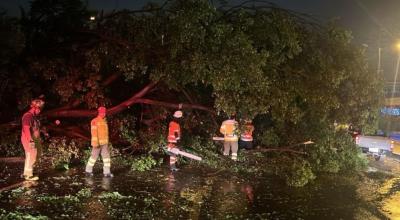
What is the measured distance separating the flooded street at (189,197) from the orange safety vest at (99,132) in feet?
2.60

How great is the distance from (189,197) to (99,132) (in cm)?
283

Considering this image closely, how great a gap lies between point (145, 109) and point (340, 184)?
6.15 m

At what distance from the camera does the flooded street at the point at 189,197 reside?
7668 millimetres

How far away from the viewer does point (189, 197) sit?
9062mm

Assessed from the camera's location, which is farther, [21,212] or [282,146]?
[282,146]

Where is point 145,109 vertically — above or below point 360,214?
above

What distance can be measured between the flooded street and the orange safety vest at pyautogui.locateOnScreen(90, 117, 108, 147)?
0.79 m

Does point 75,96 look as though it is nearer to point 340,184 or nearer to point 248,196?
point 248,196

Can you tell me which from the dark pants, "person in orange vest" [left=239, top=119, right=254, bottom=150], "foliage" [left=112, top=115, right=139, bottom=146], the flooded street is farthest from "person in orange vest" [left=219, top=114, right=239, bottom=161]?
"foliage" [left=112, top=115, right=139, bottom=146]

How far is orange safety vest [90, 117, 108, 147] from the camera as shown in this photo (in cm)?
1051

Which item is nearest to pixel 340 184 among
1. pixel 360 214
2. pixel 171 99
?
pixel 360 214

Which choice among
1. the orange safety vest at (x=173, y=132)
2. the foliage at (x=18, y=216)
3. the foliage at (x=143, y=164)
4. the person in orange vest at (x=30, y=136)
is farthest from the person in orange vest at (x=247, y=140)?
the foliage at (x=18, y=216)

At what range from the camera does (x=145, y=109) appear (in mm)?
14219

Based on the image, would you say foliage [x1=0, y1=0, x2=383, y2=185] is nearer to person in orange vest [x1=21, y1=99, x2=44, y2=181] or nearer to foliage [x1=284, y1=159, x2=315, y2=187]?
foliage [x1=284, y1=159, x2=315, y2=187]
